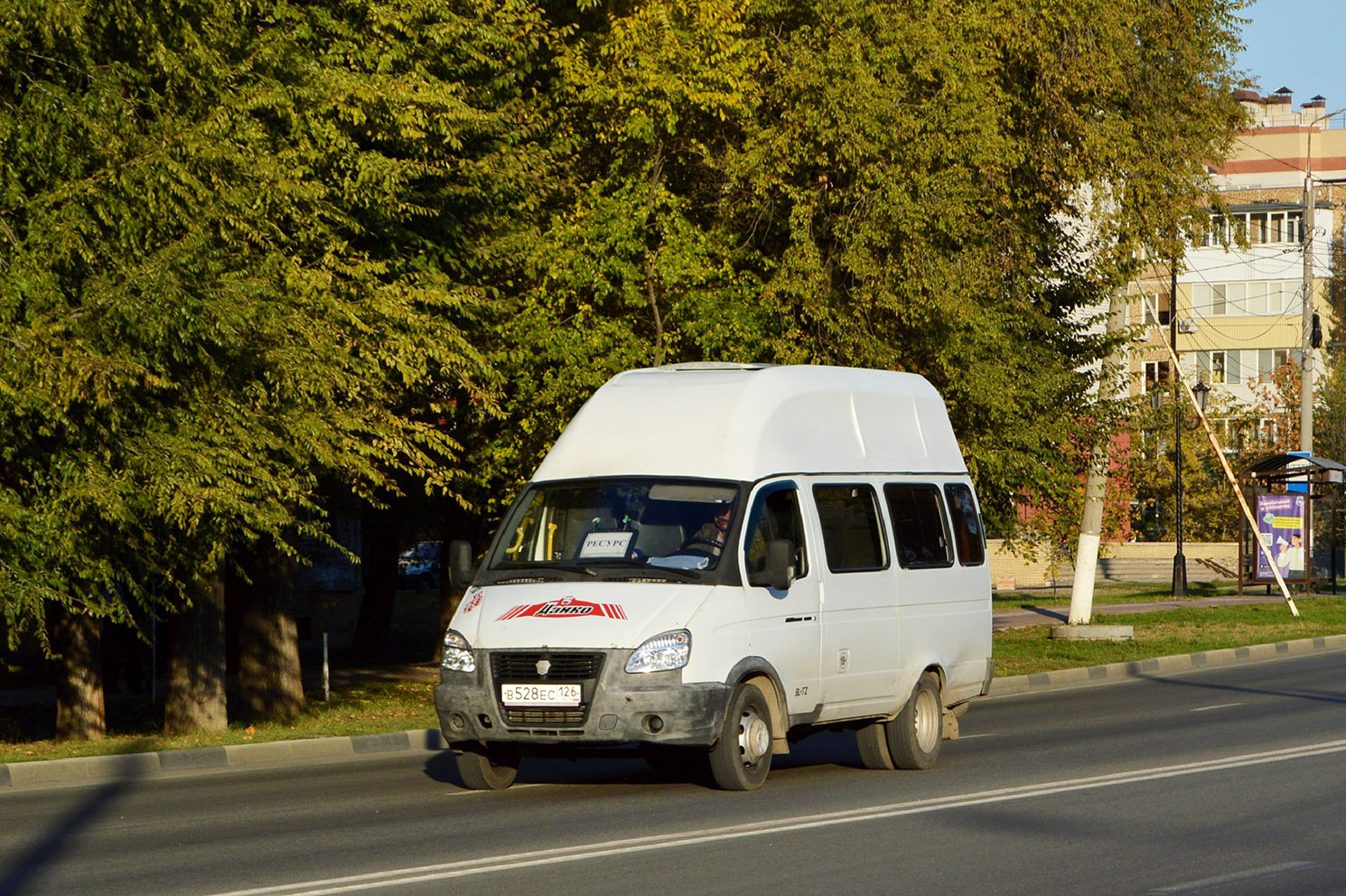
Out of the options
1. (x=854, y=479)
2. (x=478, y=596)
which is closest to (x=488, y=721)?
(x=478, y=596)

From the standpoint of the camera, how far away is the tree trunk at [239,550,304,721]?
65.4 ft

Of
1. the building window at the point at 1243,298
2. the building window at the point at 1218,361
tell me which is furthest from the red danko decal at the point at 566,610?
the building window at the point at 1243,298

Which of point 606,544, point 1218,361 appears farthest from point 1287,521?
point 1218,361

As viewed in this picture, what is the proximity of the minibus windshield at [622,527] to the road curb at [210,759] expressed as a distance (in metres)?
2.41

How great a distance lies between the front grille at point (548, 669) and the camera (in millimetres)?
9992

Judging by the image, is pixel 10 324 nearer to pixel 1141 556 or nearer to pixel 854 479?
pixel 854 479

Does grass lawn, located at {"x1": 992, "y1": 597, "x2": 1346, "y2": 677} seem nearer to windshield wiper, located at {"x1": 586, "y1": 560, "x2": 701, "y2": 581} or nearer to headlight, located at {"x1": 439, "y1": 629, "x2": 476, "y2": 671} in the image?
windshield wiper, located at {"x1": 586, "y1": 560, "x2": 701, "y2": 581}

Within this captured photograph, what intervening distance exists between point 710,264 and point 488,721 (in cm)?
1040

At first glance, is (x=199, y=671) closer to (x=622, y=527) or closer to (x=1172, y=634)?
(x=622, y=527)

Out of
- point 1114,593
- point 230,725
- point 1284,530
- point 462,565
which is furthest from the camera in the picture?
point 1114,593

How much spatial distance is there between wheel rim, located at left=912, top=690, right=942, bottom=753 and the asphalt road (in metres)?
0.29

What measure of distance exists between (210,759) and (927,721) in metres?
6.18

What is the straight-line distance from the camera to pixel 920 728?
12.3m

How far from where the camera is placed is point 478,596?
10.7 metres
